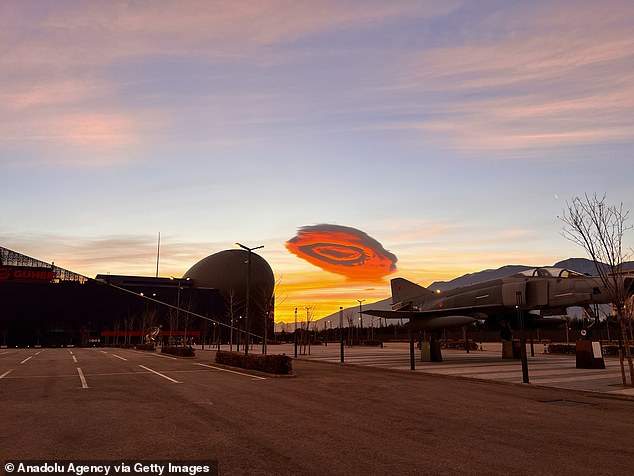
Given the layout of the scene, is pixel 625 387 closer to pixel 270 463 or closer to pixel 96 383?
pixel 270 463

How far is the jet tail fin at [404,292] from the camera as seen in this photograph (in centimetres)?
4461

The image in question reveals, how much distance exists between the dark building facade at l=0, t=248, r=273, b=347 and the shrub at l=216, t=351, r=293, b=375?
66.1 m

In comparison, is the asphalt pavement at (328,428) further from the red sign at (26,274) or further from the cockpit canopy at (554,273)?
the red sign at (26,274)

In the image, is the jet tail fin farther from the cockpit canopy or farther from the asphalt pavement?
the asphalt pavement

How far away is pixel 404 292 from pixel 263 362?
896 inches

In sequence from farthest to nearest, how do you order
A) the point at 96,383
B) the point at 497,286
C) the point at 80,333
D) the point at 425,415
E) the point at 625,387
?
1. the point at 80,333
2. the point at 497,286
3. the point at 96,383
4. the point at 625,387
5. the point at 425,415

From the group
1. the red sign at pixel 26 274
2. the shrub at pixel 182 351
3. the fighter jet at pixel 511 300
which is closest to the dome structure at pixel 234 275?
the red sign at pixel 26 274

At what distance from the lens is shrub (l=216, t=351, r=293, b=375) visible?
958 inches

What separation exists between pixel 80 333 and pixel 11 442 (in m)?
112

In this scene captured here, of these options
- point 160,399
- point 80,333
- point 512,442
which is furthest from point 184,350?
point 80,333

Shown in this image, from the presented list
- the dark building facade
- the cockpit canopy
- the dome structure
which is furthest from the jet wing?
the dome structure

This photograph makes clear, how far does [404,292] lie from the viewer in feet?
150

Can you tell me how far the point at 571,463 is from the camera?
8047mm

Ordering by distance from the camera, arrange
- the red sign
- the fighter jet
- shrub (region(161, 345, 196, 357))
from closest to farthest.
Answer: the fighter jet < shrub (region(161, 345, 196, 357)) < the red sign
